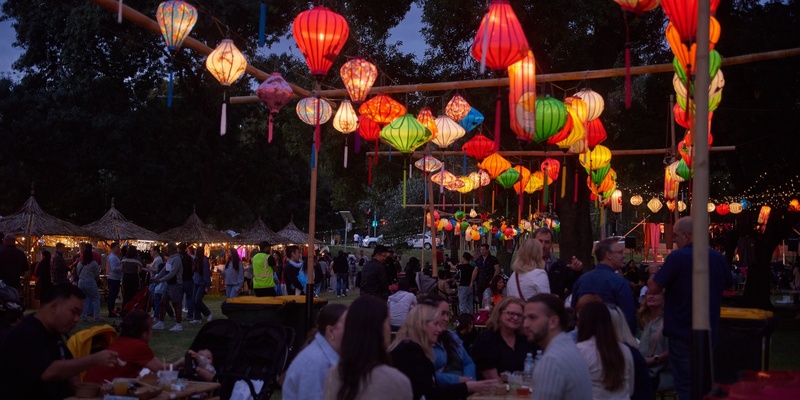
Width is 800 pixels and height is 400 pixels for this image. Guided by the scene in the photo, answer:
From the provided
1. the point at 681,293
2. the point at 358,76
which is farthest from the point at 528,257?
the point at 358,76

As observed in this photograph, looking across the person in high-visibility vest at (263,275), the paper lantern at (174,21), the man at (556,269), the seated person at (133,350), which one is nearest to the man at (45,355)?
the seated person at (133,350)

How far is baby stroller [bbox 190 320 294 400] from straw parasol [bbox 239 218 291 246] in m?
26.6

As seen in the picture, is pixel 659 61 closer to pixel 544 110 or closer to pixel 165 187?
pixel 544 110

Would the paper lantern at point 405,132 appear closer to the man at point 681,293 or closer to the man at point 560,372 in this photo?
the man at point 681,293

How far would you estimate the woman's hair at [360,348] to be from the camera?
12.4 ft

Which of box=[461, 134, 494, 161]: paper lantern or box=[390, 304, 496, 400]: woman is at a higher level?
box=[461, 134, 494, 161]: paper lantern

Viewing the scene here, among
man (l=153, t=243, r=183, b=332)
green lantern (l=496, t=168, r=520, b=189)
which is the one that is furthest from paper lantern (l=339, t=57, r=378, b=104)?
man (l=153, t=243, r=183, b=332)

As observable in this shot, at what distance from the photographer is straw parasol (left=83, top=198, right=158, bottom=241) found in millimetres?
27634

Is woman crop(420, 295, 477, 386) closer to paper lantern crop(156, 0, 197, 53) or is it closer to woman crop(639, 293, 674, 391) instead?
woman crop(639, 293, 674, 391)

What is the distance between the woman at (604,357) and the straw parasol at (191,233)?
2590 centimetres

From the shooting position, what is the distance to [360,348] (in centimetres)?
380

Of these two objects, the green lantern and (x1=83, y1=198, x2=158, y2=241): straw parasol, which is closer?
the green lantern

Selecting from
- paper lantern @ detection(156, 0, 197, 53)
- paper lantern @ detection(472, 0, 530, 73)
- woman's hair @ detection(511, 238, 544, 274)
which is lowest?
woman's hair @ detection(511, 238, 544, 274)

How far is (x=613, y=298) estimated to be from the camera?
25.0 feet
